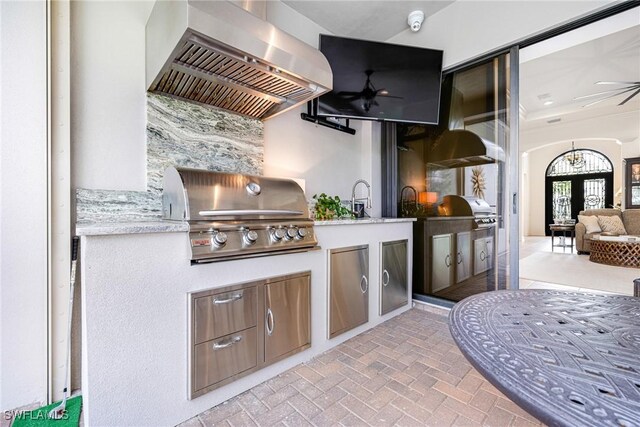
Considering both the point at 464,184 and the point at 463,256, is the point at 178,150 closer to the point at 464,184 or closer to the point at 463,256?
the point at 464,184

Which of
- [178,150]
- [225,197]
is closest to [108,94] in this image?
[178,150]

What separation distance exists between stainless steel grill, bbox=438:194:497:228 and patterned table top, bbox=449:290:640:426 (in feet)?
6.03

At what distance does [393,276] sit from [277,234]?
1.54m

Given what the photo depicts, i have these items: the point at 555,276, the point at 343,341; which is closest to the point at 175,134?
the point at 343,341

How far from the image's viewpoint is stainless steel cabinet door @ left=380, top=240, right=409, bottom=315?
8.98ft

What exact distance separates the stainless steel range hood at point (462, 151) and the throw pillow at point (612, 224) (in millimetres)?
5813

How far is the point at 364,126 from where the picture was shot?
11.9 feet

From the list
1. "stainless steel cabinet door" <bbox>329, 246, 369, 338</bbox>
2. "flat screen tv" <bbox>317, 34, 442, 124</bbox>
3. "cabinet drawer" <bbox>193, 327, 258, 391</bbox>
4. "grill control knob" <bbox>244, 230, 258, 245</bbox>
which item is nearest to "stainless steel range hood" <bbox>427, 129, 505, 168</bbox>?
"flat screen tv" <bbox>317, 34, 442, 124</bbox>

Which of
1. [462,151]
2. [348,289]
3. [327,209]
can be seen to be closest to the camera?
[348,289]

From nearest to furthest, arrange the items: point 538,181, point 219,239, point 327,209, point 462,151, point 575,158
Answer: point 219,239 → point 327,209 → point 462,151 → point 575,158 → point 538,181

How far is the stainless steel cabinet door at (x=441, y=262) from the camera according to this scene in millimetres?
3137

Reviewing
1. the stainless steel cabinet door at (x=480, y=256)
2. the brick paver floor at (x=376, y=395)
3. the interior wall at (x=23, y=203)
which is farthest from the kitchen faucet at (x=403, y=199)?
the interior wall at (x=23, y=203)

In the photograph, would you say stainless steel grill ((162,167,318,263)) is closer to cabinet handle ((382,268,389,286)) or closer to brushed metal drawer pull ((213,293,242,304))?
brushed metal drawer pull ((213,293,242,304))

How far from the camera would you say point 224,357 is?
158 centimetres
